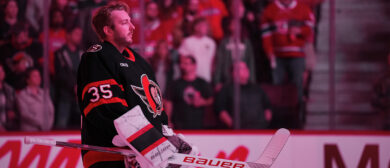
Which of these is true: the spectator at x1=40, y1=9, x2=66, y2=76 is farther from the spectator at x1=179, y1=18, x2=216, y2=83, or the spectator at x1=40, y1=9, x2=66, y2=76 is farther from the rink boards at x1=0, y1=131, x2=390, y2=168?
the rink boards at x1=0, y1=131, x2=390, y2=168

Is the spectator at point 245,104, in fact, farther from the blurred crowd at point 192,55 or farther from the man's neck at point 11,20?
the man's neck at point 11,20

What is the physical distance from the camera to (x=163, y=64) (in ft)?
16.9

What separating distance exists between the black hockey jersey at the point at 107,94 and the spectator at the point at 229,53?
324 centimetres

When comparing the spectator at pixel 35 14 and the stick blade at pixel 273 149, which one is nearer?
the stick blade at pixel 273 149

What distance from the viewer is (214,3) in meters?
5.19

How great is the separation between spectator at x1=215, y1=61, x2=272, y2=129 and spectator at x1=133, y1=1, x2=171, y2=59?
80 cm

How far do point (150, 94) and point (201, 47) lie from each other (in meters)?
3.35

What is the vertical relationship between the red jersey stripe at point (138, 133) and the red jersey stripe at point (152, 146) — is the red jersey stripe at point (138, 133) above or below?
above

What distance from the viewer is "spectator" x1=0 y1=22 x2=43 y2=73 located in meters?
4.95

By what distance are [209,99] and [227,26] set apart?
0.73 meters

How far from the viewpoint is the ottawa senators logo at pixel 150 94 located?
1.75m

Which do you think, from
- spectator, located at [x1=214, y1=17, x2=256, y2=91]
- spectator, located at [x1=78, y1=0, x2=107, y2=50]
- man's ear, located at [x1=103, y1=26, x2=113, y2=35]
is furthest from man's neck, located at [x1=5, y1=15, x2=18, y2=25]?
man's ear, located at [x1=103, y1=26, x2=113, y2=35]

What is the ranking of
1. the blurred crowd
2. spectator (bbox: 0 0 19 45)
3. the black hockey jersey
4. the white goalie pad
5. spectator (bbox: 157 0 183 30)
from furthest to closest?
spectator (bbox: 157 0 183 30), spectator (bbox: 0 0 19 45), the blurred crowd, the black hockey jersey, the white goalie pad

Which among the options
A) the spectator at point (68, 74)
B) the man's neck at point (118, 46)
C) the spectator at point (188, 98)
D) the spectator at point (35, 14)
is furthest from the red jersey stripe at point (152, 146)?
the spectator at point (35, 14)
